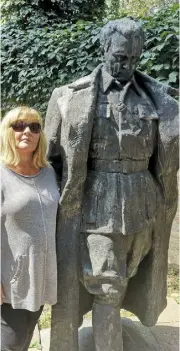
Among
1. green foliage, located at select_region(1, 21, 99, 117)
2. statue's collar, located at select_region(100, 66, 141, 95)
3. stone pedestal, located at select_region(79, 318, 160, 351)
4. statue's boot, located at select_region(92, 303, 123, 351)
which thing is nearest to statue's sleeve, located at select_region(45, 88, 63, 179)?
statue's collar, located at select_region(100, 66, 141, 95)

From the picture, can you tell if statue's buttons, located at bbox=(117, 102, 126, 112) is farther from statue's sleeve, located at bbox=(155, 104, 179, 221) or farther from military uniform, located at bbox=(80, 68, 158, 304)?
statue's sleeve, located at bbox=(155, 104, 179, 221)

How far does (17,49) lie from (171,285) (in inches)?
188

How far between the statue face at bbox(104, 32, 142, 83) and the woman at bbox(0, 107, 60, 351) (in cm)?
47

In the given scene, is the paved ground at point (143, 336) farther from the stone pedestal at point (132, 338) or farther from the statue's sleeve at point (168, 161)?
the statue's sleeve at point (168, 161)

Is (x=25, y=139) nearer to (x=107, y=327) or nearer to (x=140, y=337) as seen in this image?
(x=107, y=327)

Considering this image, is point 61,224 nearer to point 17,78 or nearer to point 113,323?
point 113,323

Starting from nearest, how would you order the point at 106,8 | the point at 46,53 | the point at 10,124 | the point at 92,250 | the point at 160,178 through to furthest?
1. the point at 10,124
2. the point at 92,250
3. the point at 160,178
4. the point at 46,53
5. the point at 106,8

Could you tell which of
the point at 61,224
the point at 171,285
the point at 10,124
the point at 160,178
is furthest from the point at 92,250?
the point at 171,285

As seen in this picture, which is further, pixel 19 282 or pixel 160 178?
pixel 160 178

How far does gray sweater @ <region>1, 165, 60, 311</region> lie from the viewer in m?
1.95

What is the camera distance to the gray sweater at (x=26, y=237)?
76.7 inches

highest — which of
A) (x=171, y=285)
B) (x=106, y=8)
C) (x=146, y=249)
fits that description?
(x=106, y=8)

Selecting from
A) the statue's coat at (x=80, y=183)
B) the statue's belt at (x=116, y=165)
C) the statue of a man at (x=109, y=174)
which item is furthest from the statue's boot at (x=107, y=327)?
the statue's belt at (x=116, y=165)

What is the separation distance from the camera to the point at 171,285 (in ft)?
14.0
